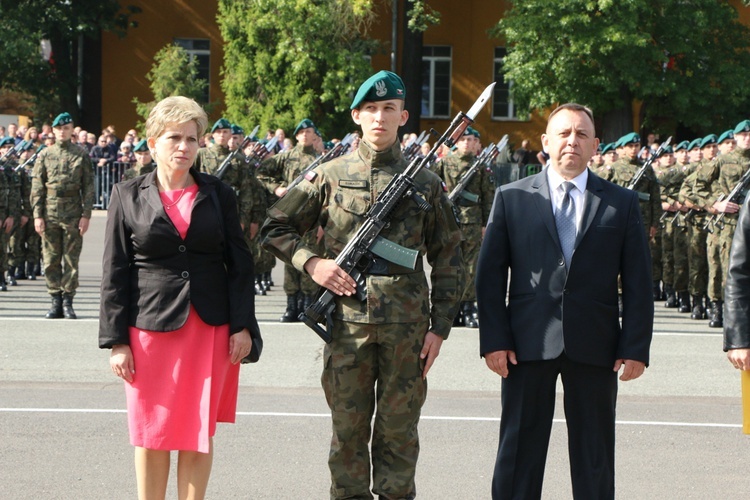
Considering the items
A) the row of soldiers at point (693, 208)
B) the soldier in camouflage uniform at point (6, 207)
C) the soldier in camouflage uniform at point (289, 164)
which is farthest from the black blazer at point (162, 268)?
the soldier in camouflage uniform at point (6, 207)

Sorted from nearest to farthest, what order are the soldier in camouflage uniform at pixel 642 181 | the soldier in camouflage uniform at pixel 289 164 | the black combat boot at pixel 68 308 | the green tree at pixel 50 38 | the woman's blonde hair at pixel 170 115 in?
the woman's blonde hair at pixel 170 115 < the black combat boot at pixel 68 308 < the soldier in camouflage uniform at pixel 289 164 < the soldier in camouflage uniform at pixel 642 181 < the green tree at pixel 50 38

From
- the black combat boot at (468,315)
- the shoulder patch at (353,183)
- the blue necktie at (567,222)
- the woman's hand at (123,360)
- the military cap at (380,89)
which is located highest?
the military cap at (380,89)

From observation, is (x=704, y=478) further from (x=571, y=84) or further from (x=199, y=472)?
(x=571, y=84)

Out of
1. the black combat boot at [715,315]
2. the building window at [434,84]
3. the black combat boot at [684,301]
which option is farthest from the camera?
the building window at [434,84]

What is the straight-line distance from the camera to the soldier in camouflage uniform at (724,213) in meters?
14.2

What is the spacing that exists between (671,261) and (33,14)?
25754 mm

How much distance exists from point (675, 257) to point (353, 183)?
11.7m

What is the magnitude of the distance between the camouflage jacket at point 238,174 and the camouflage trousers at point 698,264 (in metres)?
5.41

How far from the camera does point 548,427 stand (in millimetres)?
5516

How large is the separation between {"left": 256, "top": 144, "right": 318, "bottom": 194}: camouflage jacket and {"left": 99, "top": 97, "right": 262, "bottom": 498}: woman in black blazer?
381 inches

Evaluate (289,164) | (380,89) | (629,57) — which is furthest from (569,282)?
(629,57)

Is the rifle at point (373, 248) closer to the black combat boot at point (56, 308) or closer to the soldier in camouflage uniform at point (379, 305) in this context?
the soldier in camouflage uniform at point (379, 305)

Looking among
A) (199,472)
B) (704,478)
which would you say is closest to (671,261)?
(704,478)

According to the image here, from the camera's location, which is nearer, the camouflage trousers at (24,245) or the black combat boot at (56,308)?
the black combat boot at (56,308)
